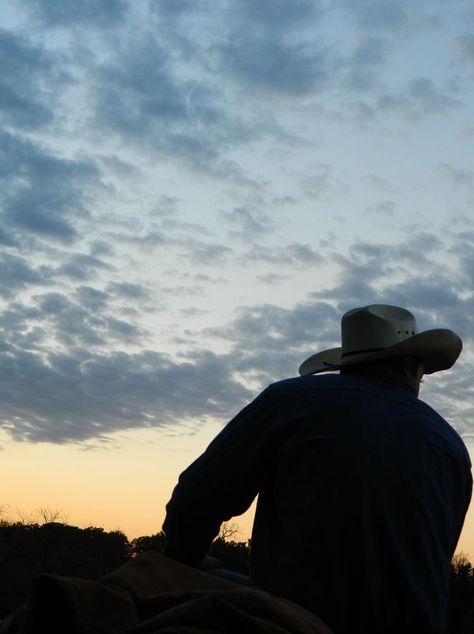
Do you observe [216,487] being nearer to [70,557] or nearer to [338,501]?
[338,501]

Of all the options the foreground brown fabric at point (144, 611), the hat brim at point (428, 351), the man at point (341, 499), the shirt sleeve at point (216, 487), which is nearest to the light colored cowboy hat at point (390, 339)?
the hat brim at point (428, 351)

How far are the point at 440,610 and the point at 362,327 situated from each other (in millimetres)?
1035

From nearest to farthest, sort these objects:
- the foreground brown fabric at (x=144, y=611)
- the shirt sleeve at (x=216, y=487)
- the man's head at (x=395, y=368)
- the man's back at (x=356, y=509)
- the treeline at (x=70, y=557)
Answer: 1. the foreground brown fabric at (x=144, y=611)
2. the man's back at (x=356, y=509)
3. the shirt sleeve at (x=216, y=487)
4. the man's head at (x=395, y=368)
5. the treeline at (x=70, y=557)

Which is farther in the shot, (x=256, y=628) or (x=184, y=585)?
(x=184, y=585)

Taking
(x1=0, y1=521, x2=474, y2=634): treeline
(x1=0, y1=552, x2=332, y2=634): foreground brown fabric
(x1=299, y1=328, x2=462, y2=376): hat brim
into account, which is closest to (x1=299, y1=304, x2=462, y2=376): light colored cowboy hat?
(x1=299, y1=328, x2=462, y2=376): hat brim

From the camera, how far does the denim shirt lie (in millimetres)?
2455

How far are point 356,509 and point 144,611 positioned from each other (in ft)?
2.29

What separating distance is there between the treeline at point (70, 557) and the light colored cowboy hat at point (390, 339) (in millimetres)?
31645

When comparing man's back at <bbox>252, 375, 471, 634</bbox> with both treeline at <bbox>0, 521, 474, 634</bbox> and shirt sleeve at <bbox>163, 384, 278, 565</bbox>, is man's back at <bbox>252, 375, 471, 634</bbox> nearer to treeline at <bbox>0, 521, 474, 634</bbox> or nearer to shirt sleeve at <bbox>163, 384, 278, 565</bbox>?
shirt sleeve at <bbox>163, 384, 278, 565</bbox>

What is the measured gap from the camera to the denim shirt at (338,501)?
246cm

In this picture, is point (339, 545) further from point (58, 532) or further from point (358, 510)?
point (58, 532)

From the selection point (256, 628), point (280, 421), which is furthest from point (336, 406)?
point (256, 628)

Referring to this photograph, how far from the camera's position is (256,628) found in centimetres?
186

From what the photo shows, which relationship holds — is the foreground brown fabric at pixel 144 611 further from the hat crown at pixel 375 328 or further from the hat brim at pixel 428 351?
the hat crown at pixel 375 328
